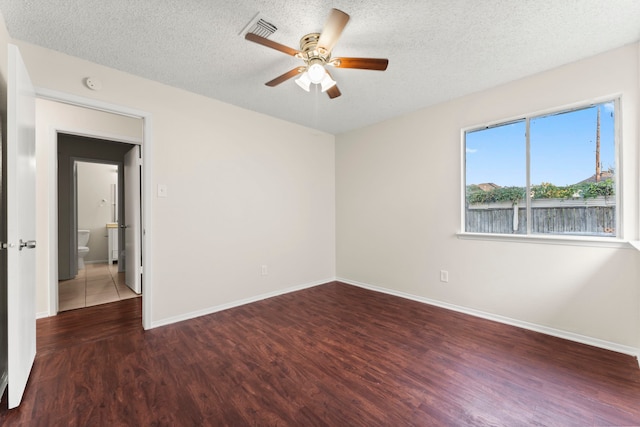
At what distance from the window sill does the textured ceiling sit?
5.15 ft

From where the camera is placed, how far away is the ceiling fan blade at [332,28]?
156cm

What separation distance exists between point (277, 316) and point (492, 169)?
2.92 metres

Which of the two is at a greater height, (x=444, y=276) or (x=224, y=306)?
(x=444, y=276)

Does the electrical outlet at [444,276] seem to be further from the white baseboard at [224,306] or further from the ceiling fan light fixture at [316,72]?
the ceiling fan light fixture at [316,72]

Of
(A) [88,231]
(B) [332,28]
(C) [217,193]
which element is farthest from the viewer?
(A) [88,231]

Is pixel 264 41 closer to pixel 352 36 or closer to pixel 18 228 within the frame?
pixel 352 36

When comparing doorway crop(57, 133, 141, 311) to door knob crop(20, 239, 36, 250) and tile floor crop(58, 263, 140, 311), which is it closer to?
tile floor crop(58, 263, 140, 311)

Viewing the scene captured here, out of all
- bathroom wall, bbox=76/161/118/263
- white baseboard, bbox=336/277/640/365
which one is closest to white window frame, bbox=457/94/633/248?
white baseboard, bbox=336/277/640/365

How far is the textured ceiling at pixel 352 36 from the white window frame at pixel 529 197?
40 cm

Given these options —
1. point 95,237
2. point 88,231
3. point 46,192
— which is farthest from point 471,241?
point 95,237

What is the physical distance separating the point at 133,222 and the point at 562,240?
202 inches

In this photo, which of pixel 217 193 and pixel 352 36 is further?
pixel 217 193

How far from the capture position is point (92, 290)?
393 centimetres

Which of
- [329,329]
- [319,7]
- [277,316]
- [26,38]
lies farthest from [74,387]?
[319,7]
